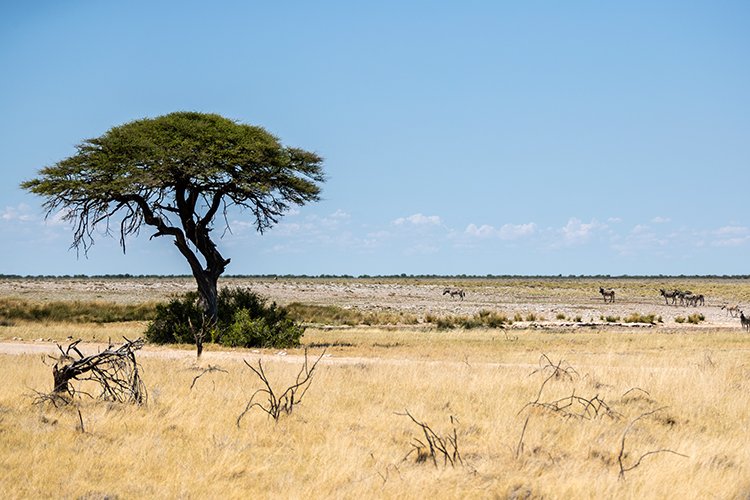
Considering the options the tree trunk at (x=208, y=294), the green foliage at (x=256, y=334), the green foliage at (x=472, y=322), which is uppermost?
the tree trunk at (x=208, y=294)

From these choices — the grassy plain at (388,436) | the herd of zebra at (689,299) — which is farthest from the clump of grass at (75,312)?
the herd of zebra at (689,299)

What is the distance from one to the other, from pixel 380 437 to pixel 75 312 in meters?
37.7

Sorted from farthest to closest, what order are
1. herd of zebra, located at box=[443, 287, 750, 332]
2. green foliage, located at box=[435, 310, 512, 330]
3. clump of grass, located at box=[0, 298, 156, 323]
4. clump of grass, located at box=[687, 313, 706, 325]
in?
clump of grass, located at box=[687, 313, 706, 325] → green foliage, located at box=[435, 310, 512, 330] → clump of grass, located at box=[0, 298, 156, 323] → herd of zebra, located at box=[443, 287, 750, 332]

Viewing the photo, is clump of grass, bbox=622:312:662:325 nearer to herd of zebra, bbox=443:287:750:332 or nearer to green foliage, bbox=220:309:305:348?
herd of zebra, bbox=443:287:750:332

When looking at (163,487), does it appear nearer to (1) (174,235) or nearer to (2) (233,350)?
(2) (233,350)

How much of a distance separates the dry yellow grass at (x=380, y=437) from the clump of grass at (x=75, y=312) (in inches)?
1009

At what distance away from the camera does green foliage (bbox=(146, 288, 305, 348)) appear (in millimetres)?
27078

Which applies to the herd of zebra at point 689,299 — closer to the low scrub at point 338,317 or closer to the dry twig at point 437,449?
the low scrub at point 338,317

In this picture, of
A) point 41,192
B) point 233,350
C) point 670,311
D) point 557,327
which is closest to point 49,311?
point 41,192

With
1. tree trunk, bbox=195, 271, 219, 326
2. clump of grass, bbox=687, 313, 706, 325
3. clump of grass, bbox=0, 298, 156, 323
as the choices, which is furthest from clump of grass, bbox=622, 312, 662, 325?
clump of grass, bbox=0, 298, 156, 323

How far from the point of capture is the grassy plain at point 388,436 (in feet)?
29.7

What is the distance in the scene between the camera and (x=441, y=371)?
709 inches

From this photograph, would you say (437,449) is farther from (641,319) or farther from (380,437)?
(641,319)

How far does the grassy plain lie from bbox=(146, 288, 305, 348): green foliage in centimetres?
800
